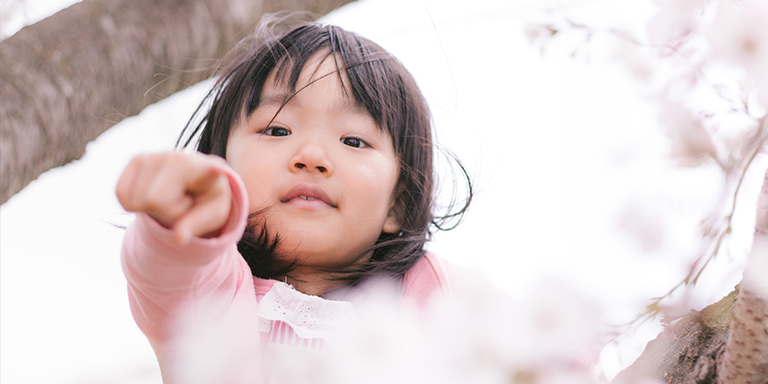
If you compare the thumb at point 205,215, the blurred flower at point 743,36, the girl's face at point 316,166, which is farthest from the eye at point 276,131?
the blurred flower at point 743,36

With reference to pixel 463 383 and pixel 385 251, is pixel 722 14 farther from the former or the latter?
pixel 385 251

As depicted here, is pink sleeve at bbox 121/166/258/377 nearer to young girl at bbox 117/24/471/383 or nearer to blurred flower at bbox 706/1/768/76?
young girl at bbox 117/24/471/383

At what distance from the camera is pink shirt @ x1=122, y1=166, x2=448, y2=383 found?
42 centimetres

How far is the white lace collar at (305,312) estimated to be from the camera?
73 centimetres

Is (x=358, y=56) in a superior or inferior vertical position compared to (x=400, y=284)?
superior

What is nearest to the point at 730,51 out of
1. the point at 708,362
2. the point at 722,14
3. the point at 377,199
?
the point at 722,14

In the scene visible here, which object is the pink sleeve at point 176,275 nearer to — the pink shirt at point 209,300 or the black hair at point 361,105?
the pink shirt at point 209,300

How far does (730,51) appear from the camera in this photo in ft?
1.31

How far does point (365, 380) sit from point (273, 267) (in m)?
0.39

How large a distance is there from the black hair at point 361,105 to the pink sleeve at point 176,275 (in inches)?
7.4

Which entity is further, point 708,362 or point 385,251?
point 385,251

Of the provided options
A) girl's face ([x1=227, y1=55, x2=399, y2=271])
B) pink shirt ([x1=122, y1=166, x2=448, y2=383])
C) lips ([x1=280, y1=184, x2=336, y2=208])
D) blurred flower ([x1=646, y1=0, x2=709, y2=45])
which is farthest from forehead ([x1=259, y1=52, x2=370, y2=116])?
blurred flower ([x1=646, y1=0, x2=709, y2=45])

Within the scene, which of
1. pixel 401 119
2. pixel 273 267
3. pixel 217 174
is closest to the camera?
pixel 217 174

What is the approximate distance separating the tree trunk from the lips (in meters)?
0.45
